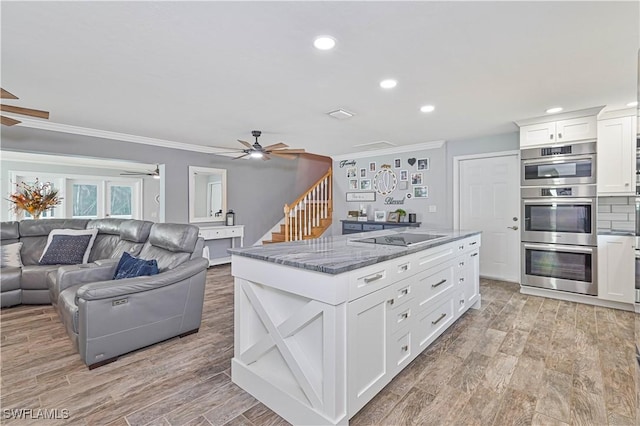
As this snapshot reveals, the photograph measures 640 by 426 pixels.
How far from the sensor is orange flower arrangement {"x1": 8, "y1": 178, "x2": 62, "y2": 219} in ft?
17.5

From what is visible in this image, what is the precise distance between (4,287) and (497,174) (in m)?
6.84

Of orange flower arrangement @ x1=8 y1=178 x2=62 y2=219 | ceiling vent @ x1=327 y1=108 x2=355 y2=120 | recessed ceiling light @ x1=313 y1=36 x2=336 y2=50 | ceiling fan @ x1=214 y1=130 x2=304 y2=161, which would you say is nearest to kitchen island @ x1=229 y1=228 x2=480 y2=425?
recessed ceiling light @ x1=313 y1=36 x2=336 y2=50

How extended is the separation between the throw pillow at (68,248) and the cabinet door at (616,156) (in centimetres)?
666

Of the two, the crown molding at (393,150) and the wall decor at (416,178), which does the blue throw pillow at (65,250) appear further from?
the wall decor at (416,178)

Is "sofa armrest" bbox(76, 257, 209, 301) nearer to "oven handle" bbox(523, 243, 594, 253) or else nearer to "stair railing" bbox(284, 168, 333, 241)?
"stair railing" bbox(284, 168, 333, 241)

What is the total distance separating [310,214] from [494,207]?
3559mm

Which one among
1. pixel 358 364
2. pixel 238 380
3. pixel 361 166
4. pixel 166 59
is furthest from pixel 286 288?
pixel 361 166

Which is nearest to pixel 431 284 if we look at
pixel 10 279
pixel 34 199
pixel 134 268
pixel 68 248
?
pixel 134 268

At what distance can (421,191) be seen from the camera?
5.61 meters

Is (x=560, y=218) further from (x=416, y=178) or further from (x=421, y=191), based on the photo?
(x=416, y=178)

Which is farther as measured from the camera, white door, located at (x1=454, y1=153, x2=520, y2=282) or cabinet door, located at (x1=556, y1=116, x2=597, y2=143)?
white door, located at (x1=454, y1=153, x2=520, y2=282)

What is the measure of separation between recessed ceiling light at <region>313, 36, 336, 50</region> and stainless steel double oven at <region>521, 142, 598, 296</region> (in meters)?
3.36

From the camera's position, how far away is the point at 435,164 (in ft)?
17.9

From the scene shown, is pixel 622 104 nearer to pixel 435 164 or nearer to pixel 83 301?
pixel 435 164
